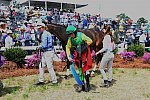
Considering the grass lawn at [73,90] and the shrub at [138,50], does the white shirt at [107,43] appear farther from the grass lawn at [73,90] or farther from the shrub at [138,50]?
the shrub at [138,50]

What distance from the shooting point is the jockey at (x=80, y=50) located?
7812mm

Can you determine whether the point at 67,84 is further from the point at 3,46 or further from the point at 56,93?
the point at 3,46

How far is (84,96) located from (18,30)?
43.8ft

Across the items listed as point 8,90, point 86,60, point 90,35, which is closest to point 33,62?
point 90,35

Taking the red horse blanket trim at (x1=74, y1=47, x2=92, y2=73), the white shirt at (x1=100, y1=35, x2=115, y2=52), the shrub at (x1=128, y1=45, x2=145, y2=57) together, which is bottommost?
the shrub at (x1=128, y1=45, x2=145, y2=57)

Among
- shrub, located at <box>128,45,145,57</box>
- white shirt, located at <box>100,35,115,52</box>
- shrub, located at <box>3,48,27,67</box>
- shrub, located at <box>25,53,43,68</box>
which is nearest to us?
white shirt, located at <box>100,35,115,52</box>

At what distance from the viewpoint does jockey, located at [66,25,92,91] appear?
781 centimetres

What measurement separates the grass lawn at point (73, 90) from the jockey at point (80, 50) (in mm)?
608

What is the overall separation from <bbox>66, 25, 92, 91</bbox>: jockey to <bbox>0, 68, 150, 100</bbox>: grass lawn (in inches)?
24.0

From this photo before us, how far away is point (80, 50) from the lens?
786 cm

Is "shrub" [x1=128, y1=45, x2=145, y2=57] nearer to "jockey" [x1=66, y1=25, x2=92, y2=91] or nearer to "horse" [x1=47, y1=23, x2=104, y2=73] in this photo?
"horse" [x1=47, y1=23, x2=104, y2=73]

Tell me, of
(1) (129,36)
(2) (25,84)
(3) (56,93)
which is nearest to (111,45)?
(3) (56,93)

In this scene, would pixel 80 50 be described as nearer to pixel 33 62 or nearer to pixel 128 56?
pixel 33 62

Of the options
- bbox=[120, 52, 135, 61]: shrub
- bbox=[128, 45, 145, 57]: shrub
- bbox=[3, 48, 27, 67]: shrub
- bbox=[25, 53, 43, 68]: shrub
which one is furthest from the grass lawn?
bbox=[128, 45, 145, 57]: shrub
